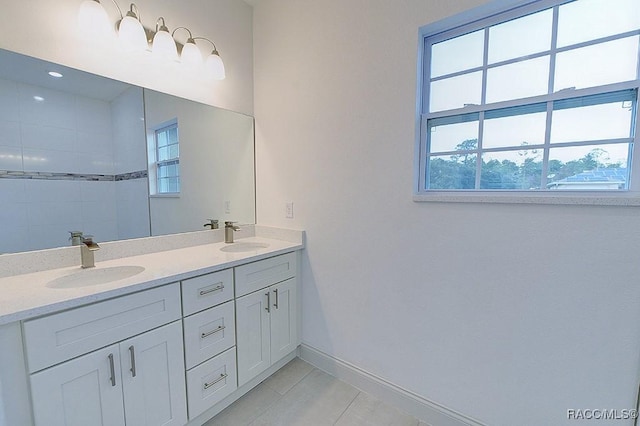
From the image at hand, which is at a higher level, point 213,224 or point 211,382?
point 213,224

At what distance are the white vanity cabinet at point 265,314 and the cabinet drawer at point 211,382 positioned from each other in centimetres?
6

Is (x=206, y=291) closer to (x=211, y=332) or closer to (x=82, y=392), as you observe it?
(x=211, y=332)

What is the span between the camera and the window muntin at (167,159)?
1709 millimetres

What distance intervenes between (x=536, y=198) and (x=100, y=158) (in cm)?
215

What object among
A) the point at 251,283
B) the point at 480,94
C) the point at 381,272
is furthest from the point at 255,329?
the point at 480,94

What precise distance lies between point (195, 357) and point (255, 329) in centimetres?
38

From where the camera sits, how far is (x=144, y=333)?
1.15 metres

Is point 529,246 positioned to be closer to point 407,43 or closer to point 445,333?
point 445,333

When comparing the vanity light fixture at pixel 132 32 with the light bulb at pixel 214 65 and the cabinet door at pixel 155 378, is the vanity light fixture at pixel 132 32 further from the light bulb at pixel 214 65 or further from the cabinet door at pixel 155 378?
the cabinet door at pixel 155 378

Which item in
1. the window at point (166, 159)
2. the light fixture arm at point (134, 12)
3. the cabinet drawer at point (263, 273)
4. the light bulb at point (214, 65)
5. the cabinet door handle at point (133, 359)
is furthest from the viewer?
the light bulb at point (214, 65)

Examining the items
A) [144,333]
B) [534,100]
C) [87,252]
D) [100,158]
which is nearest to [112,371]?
[144,333]

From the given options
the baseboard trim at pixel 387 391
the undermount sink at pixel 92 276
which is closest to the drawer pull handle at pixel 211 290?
the undermount sink at pixel 92 276

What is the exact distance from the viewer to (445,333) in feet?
4.67

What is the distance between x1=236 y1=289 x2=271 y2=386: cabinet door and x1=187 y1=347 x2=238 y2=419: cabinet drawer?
0.20ft
